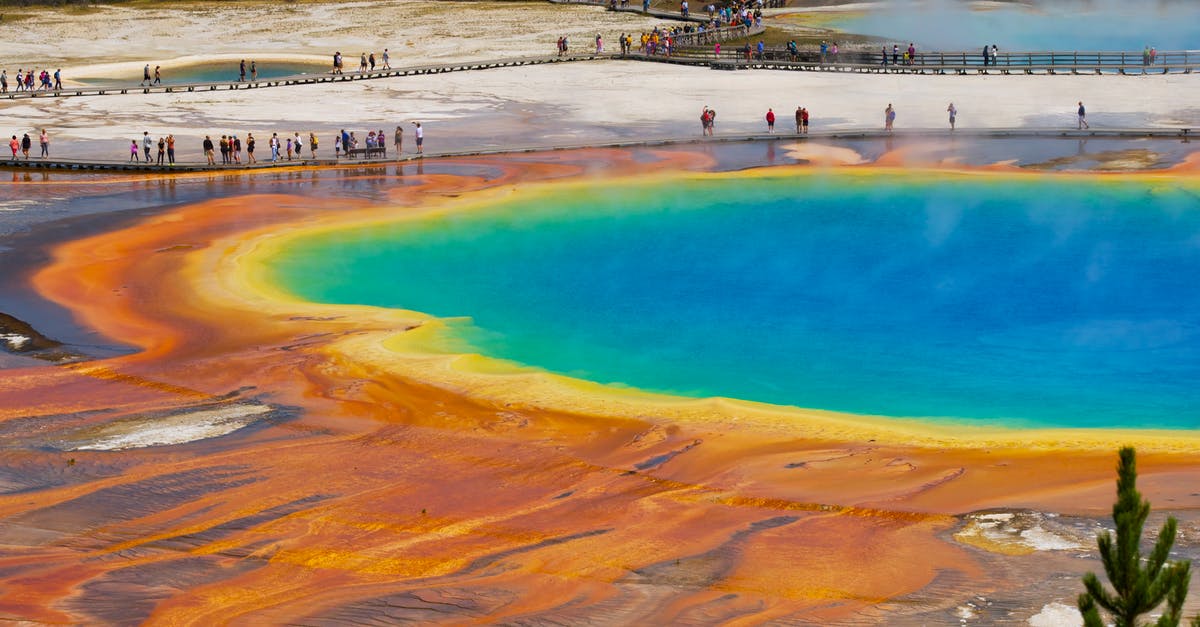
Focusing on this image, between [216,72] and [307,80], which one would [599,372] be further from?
[216,72]

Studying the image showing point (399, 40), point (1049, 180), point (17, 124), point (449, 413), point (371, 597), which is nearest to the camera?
point (371, 597)

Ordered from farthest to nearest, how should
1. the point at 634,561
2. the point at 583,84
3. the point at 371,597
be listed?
the point at 583,84 < the point at 634,561 < the point at 371,597

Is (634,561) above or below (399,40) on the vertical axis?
below

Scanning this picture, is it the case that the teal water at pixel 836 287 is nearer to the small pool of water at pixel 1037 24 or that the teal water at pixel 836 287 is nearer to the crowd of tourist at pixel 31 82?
the crowd of tourist at pixel 31 82

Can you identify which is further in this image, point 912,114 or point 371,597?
point 912,114

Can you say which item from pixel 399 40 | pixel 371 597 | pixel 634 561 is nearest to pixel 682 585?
pixel 634 561

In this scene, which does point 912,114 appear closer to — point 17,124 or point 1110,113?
point 1110,113
